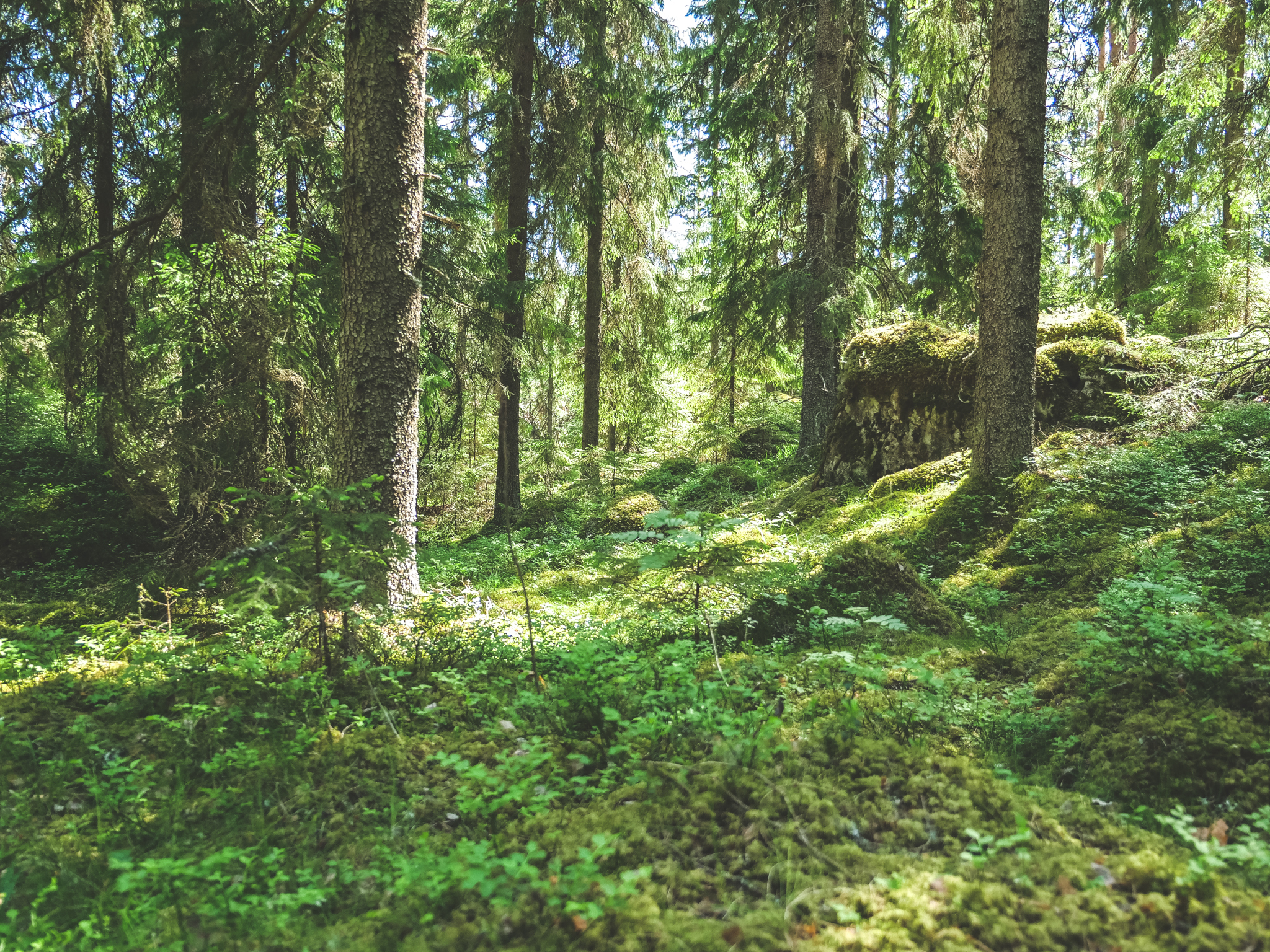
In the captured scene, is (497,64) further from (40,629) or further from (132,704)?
(132,704)

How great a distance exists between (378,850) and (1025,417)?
6.40 m

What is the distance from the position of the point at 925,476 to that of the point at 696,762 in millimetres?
5800

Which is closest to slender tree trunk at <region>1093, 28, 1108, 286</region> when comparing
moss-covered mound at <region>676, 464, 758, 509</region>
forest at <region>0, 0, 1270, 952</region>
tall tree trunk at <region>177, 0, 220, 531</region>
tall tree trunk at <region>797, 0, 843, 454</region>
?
forest at <region>0, 0, 1270, 952</region>

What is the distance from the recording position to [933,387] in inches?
314

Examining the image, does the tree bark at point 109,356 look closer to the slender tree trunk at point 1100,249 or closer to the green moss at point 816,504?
the green moss at point 816,504

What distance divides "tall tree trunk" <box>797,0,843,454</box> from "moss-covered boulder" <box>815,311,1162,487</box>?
206 cm

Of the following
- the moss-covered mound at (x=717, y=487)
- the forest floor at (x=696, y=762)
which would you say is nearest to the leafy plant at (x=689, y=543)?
the forest floor at (x=696, y=762)

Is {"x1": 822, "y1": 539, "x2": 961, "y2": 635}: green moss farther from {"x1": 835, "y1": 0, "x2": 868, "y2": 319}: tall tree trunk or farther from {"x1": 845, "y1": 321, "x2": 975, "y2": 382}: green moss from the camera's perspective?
{"x1": 835, "y1": 0, "x2": 868, "y2": 319}: tall tree trunk

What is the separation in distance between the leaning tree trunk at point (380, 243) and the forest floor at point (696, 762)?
1.24m

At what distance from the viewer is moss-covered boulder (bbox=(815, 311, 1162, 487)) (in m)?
7.39

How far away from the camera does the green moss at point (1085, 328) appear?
7.81 meters

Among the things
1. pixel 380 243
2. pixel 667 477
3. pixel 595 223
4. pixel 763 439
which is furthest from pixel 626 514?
pixel 763 439

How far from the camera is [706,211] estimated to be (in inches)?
714

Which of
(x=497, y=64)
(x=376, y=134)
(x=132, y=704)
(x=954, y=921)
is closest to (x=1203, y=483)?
(x=954, y=921)
